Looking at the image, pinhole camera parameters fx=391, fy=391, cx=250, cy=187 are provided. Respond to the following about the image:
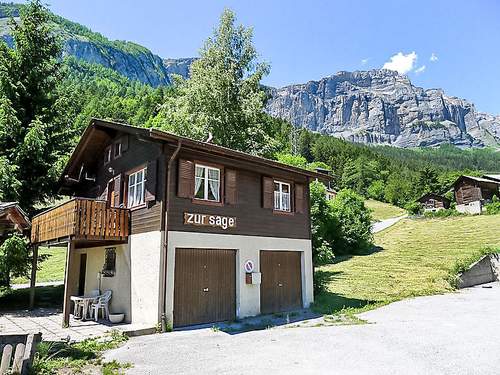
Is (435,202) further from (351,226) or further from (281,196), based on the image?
(281,196)

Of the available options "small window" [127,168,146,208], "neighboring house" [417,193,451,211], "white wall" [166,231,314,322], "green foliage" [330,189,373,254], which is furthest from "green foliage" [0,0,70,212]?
"neighboring house" [417,193,451,211]

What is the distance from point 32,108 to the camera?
18453 mm

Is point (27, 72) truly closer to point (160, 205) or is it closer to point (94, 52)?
point (160, 205)

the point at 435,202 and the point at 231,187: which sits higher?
the point at 435,202

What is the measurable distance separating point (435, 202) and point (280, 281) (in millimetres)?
57638

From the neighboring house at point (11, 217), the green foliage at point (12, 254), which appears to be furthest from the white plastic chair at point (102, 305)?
the neighboring house at point (11, 217)

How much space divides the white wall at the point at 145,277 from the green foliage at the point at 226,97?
38.5 ft

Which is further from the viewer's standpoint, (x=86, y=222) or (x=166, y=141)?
(x=86, y=222)

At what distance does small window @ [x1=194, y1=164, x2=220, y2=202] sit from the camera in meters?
13.0

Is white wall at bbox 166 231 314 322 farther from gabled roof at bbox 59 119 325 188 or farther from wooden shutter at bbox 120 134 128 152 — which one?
wooden shutter at bbox 120 134 128 152

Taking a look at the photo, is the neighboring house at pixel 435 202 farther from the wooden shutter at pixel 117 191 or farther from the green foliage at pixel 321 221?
the wooden shutter at pixel 117 191

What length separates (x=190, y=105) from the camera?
24.6 metres

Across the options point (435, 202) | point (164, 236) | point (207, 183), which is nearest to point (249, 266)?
point (207, 183)

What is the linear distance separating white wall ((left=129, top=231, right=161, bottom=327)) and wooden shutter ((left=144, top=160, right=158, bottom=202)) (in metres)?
1.18
